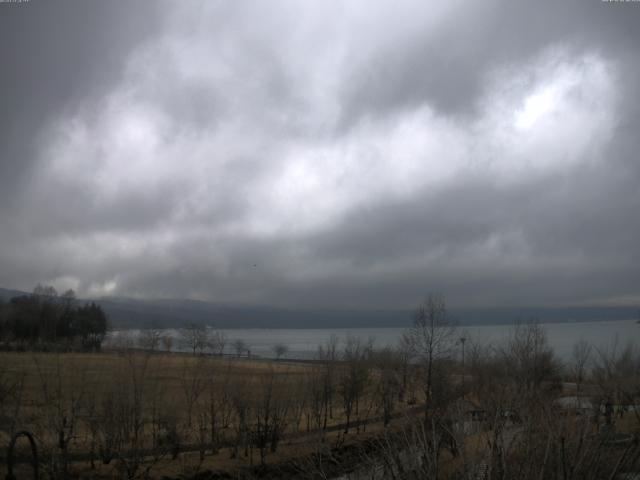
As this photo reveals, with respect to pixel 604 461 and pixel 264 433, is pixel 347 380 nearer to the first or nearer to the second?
pixel 264 433

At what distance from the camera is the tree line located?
429 ft

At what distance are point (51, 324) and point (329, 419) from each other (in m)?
105

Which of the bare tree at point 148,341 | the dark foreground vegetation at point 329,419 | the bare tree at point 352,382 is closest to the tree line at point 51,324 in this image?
the bare tree at point 148,341

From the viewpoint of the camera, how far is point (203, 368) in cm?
5681

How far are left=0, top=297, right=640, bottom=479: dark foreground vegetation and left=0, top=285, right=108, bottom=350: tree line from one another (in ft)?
222

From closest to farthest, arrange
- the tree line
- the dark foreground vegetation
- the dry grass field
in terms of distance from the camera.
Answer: the dark foreground vegetation < the dry grass field < the tree line

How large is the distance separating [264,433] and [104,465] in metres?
12.5

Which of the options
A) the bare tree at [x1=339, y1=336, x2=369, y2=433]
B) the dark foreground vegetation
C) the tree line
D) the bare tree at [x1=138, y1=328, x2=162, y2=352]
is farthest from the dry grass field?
the tree line

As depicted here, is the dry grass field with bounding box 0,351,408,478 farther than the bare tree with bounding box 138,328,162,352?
No

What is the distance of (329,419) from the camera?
205ft

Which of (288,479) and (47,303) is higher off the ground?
(47,303)

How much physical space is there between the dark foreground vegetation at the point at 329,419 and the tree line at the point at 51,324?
6773 cm

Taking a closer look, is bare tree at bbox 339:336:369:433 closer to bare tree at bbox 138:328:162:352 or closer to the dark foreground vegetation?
the dark foreground vegetation

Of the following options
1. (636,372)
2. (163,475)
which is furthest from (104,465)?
(636,372)
